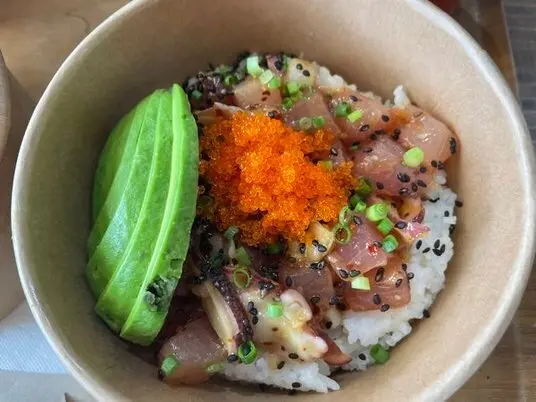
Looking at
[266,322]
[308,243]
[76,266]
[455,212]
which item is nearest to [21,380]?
[76,266]

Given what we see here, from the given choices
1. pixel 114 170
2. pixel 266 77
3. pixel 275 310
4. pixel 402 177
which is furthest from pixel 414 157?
pixel 114 170

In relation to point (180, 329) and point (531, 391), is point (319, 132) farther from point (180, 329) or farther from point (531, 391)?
point (531, 391)

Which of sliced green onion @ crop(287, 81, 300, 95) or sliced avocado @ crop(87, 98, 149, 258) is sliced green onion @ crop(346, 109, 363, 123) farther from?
sliced avocado @ crop(87, 98, 149, 258)

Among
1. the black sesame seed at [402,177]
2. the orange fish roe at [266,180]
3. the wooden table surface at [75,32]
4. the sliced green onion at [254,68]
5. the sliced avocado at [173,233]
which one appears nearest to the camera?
the sliced avocado at [173,233]

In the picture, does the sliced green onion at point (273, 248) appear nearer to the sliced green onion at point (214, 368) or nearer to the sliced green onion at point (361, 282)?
the sliced green onion at point (361, 282)

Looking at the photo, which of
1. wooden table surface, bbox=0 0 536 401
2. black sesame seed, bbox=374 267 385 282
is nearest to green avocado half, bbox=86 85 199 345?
black sesame seed, bbox=374 267 385 282

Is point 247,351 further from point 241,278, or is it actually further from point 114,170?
point 114,170

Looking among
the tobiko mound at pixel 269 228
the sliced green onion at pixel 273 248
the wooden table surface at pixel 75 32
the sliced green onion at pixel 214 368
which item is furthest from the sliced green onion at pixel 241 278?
the wooden table surface at pixel 75 32
